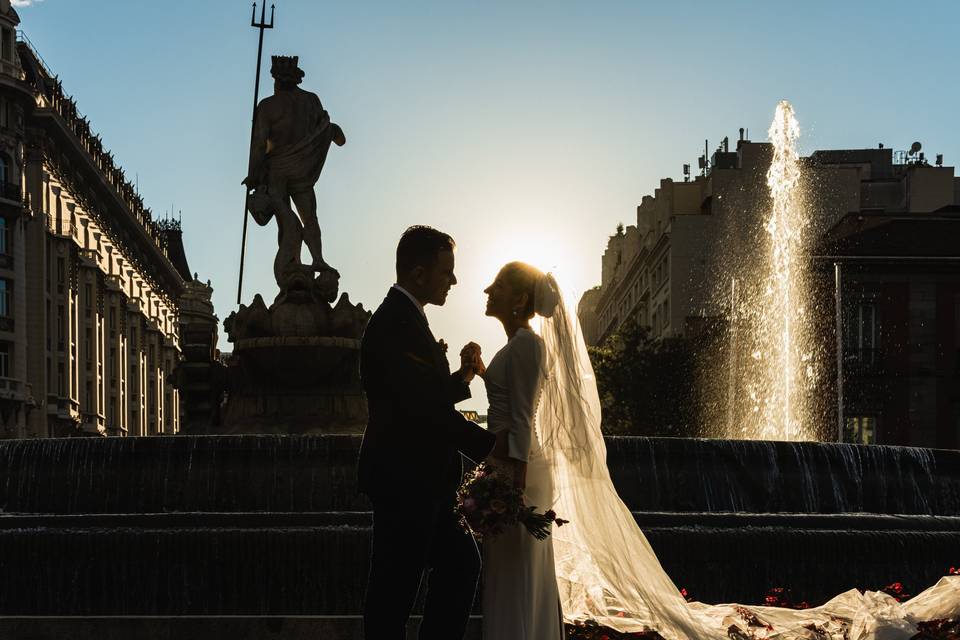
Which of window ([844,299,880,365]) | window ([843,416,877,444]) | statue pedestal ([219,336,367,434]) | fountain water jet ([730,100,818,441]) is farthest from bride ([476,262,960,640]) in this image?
window ([844,299,880,365])

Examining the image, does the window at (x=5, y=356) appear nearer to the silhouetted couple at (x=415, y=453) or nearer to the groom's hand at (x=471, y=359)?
the groom's hand at (x=471, y=359)

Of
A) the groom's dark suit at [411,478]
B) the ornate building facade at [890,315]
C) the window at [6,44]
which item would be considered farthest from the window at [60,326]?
the groom's dark suit at [411,478]

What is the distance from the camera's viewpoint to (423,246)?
23.4 feet

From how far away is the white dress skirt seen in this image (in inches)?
303

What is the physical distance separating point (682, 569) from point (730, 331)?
4753 centimetres

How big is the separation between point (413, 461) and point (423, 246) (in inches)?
39.9

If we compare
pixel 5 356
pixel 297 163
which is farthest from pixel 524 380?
pixel 5 356

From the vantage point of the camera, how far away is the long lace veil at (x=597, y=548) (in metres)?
8.39

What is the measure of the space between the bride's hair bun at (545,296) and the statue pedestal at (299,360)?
39.0 ft

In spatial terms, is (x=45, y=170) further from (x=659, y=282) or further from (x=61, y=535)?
(x=61, y=535)

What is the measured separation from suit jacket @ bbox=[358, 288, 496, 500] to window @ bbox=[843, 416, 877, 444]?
164 ft

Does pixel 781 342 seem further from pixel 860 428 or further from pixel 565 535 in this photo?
pixel 565 535

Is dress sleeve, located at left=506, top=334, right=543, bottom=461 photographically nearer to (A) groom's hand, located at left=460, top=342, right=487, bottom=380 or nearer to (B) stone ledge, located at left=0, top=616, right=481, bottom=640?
(A) groom's hand, located at left=460, top=342, right=487, bottom=380

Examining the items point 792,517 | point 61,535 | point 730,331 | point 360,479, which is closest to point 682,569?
point 792,517
